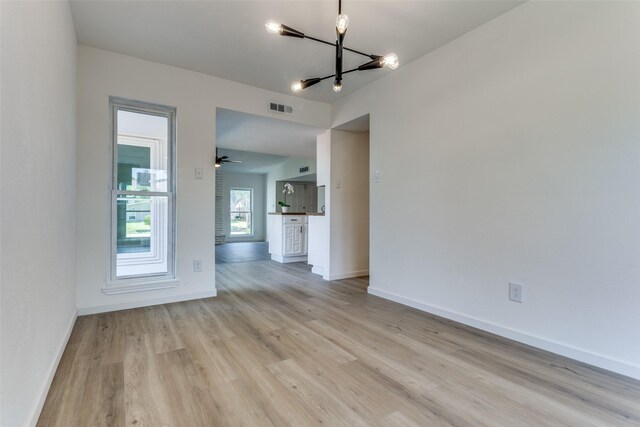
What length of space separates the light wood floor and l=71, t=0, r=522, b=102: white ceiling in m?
2.50

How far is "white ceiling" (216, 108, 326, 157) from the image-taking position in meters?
4.02

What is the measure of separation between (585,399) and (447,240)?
1.43 m

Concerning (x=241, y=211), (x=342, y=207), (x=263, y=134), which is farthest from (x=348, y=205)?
(x=241, y=211)

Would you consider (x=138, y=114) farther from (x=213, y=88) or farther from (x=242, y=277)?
(x=242, y=277)

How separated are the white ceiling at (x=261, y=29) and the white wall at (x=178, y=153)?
0.63 feet

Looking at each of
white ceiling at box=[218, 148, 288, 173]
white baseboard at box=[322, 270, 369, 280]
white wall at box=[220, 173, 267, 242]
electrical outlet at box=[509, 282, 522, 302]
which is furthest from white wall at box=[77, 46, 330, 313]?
white wall at box=[220, 173, 267, 242]

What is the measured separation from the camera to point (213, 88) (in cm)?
346

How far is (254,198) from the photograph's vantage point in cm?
1119

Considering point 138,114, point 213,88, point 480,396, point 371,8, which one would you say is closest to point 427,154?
point 371,8

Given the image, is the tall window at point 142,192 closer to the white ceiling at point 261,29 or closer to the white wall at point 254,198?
the white ceiling at point 261,29

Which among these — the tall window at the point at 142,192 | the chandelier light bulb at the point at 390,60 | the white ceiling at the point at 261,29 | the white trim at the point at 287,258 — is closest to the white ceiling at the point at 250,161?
the white trim at the point at 287,258

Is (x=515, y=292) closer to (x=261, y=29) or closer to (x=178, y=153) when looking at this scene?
(x=261, y=29)

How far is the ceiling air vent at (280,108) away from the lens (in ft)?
12.6

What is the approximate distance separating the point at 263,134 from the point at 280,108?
1009 mm
